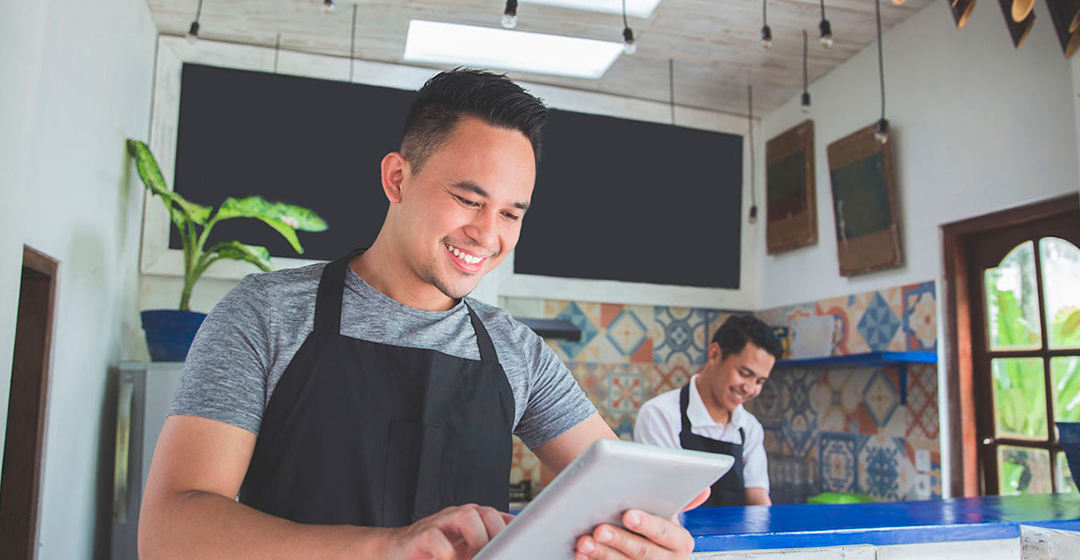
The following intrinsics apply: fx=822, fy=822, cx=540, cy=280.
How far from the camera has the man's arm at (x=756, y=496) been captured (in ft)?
10.5

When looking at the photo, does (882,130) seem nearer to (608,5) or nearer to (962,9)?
(608,5)

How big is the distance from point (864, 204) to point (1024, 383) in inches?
43.6

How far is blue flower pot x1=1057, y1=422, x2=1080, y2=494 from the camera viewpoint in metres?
2.14

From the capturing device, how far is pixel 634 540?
892 mm

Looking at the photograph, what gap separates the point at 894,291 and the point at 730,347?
1019mm

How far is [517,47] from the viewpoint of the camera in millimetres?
4098

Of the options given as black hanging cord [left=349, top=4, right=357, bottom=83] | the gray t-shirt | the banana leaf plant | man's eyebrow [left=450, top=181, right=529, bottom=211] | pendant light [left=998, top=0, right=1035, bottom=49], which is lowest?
the gray t-shirt

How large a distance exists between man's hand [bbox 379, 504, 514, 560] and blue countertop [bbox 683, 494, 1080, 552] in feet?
2.88

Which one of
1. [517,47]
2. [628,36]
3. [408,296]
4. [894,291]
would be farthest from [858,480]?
[408,296]

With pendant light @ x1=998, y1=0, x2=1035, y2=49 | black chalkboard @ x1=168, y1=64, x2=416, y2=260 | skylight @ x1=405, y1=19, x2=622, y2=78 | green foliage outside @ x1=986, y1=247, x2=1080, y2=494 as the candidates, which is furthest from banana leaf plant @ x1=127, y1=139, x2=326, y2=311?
green foliage outside @ x1=986, y1=247, x2=1080, y2=494

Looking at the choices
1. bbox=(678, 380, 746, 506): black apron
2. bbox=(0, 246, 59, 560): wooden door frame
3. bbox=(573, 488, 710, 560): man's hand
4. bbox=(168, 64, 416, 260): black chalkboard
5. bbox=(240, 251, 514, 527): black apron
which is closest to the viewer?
bbox=(573, 488, 710, 560): man's hand

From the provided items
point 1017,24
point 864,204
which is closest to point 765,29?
point 1017,24

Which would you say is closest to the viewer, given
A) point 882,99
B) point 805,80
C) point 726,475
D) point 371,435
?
point 371,435

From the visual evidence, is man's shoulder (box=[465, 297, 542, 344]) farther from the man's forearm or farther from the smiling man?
the man's forearm
